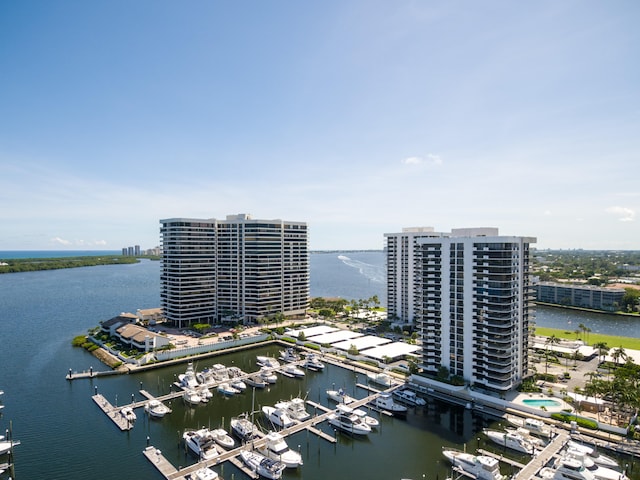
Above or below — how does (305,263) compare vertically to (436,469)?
above

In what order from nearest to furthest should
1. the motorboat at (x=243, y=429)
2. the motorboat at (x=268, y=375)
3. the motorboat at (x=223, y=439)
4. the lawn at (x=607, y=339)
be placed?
1. the motorboat at (x=223, y=439)
2. the motorboat at (x=243, y=429)
3. the motorboat at (x=268, y=375)
4. the lawn at (x=607, y=339)

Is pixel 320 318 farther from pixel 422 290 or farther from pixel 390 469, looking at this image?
pixel 390 469

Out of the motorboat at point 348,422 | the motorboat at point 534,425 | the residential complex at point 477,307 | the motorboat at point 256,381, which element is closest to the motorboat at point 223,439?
the motorboat at point 348,422

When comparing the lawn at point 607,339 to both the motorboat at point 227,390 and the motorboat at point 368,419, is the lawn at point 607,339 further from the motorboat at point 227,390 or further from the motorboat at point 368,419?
the motorboat at point 227,390

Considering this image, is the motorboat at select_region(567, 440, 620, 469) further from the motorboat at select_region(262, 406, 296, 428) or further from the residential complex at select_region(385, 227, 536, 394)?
the motorboat at select_region(262, 406, 296, 428)

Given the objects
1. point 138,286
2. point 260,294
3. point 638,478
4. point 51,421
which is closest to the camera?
point 638,478

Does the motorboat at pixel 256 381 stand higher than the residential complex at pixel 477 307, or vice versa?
the residential complex at pixel 477 307

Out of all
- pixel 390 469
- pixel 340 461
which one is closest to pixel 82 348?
pixel 340 461
